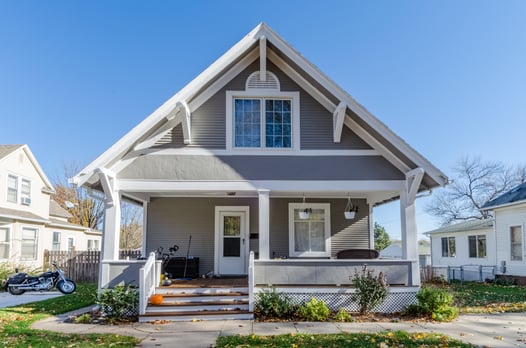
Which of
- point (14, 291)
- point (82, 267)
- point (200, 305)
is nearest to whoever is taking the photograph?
point (200, 305)

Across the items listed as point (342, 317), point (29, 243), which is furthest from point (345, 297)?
point (29, 243)

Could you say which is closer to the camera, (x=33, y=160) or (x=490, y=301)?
(x=490, y=301)

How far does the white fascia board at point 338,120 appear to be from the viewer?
9.43m

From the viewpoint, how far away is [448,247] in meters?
25.4

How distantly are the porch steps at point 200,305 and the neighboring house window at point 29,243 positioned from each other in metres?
12.9

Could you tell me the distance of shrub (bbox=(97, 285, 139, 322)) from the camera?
8461 millimetres

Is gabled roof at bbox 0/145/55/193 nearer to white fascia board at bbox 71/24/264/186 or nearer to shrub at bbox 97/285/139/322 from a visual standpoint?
white fascia board at bbox 71/24/264/186

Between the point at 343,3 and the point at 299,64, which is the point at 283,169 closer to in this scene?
the point at 299,64

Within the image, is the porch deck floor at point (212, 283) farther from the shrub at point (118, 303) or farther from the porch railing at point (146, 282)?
the shrub at point (118, 303)

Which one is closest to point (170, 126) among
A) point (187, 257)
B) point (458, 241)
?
point (187, 257)

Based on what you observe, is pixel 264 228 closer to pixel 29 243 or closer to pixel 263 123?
pixel 263 123

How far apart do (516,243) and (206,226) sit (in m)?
13.9

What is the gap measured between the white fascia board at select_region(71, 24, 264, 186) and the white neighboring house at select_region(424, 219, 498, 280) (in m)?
15.0

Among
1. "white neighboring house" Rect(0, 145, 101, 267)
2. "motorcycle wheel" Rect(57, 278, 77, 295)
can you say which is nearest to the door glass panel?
→ "motorcycle wheel" Rect(57, 278, 77, 295)
